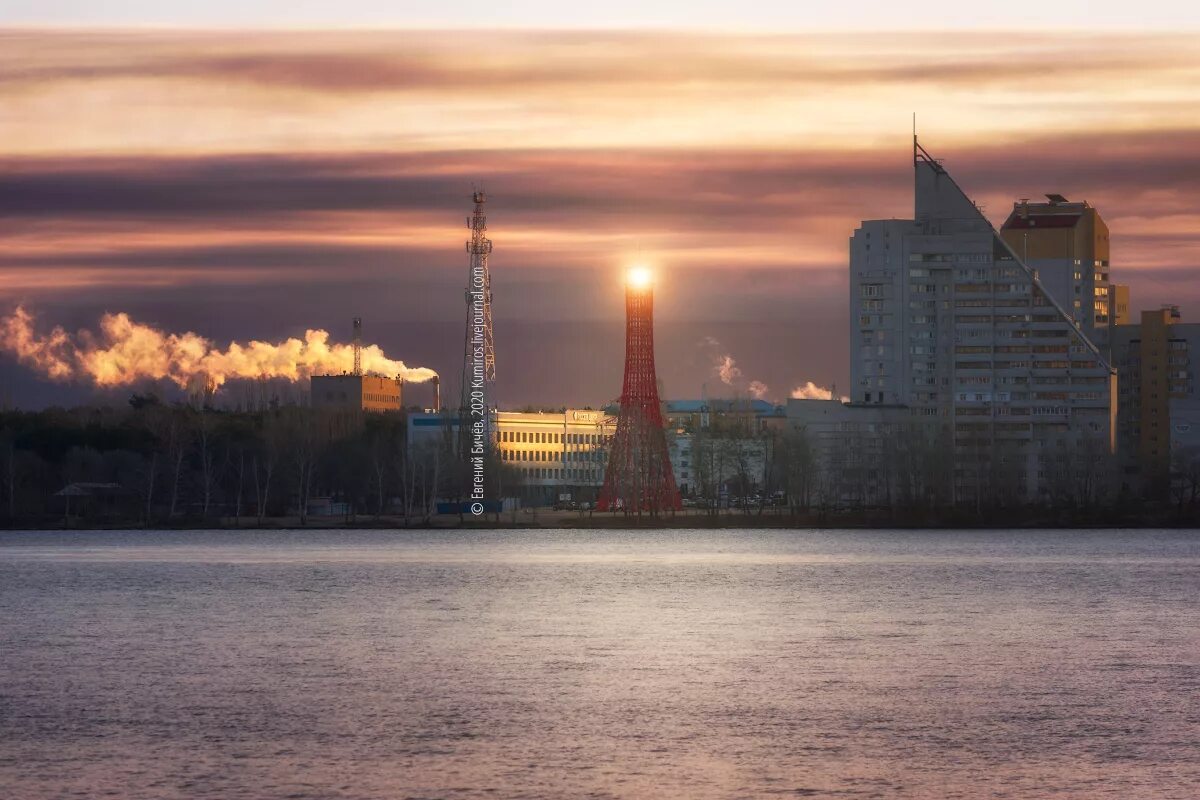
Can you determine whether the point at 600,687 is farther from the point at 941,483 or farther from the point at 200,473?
the point at 941,483

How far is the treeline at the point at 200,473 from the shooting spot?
15400cm

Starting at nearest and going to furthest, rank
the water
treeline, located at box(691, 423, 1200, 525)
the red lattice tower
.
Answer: the water → the red lattice tower → treeline, located at box(691, 423, 1200, 525)

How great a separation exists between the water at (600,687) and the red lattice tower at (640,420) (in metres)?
60.2

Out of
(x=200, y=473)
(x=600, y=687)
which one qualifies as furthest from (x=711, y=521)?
(x=600, y=687)

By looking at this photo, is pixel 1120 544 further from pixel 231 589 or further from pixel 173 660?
pixel 173 660

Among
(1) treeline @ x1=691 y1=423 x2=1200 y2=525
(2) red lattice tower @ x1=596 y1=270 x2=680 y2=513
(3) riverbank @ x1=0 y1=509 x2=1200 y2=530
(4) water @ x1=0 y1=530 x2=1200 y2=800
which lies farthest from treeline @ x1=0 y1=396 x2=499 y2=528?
(4) water @ x1=0 y1=530 x2=1200 y2=800

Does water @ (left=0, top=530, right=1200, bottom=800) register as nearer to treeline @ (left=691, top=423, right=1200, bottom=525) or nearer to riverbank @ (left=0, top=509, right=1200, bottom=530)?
riverbank @ (left=0, top=509, right=1200, bottom=530)

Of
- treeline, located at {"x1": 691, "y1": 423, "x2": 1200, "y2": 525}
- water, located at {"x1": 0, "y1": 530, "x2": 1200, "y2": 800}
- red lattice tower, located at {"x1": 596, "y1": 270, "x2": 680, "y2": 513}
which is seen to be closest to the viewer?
water, located at {"x1": 0, "y1": 530, "x2": 1200, "y2": 800}

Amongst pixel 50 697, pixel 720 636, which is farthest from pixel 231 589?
pixel 50 697

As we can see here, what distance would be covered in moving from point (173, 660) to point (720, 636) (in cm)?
1507

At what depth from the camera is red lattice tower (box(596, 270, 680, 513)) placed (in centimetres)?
14925

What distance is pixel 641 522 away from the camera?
154875 mm

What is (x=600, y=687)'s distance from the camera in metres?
42.2

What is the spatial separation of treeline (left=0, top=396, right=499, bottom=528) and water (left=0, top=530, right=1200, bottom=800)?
6625cm
